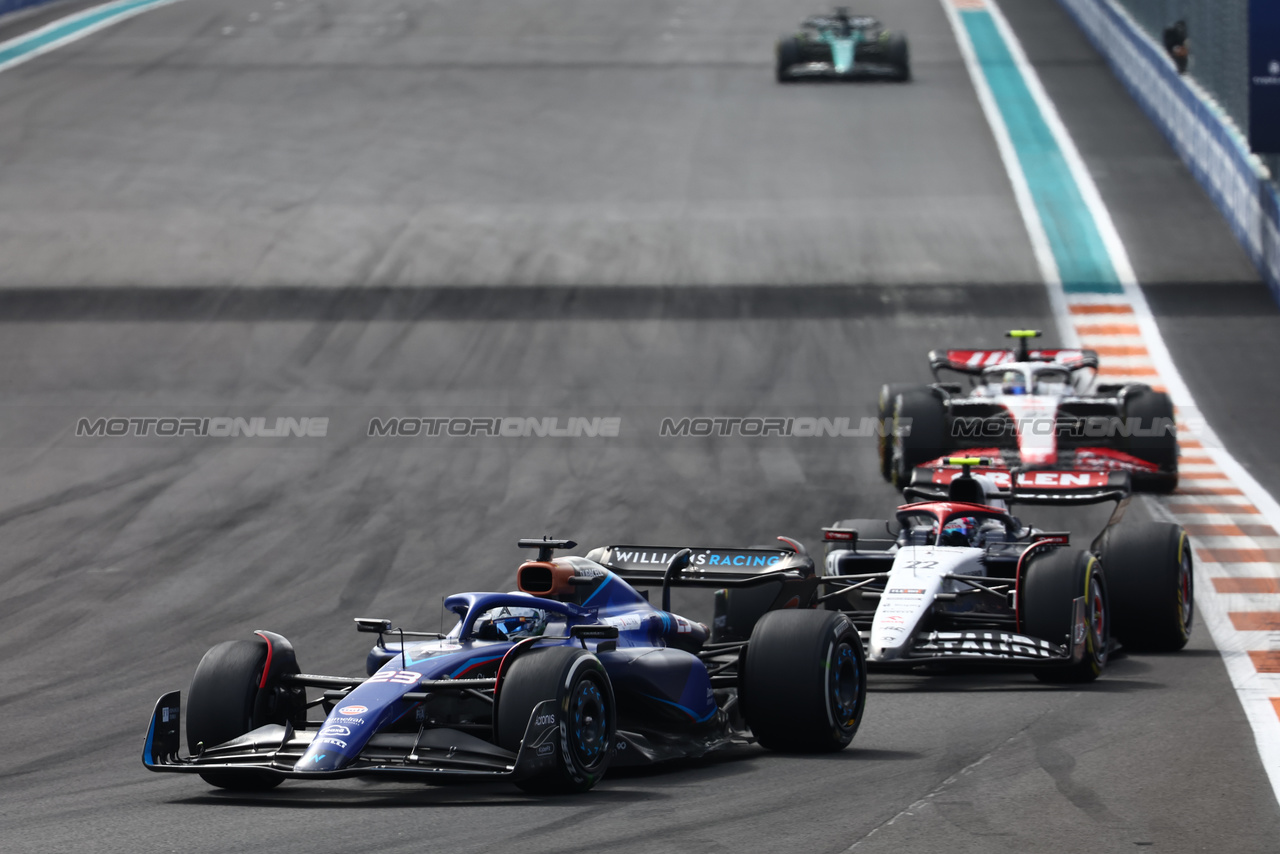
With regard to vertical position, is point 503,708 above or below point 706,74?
above

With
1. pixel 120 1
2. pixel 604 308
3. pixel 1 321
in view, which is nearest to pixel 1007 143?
pixel 604 308

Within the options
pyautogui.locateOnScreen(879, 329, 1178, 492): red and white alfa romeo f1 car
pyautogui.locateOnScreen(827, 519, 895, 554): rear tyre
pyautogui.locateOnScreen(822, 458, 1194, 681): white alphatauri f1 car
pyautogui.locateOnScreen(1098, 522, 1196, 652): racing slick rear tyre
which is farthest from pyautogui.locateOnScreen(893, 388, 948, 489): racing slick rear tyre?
pyautogui.locateOnScreen(1098, 522, 1196, 652): racing slick rear tyre

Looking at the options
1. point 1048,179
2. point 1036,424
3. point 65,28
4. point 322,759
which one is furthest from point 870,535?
point 65,28

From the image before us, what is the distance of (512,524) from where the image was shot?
711 inches

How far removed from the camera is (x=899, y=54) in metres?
39.4

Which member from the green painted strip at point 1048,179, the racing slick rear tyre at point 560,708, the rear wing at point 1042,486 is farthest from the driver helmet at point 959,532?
the green painted strip at point 1048,179

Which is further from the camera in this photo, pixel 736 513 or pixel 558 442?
pixel 558 442

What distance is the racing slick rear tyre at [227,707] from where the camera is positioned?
29.0 feet

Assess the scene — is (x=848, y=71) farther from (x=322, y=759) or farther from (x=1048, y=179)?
(x=322, y=759)

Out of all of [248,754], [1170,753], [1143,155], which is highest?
[248,754]

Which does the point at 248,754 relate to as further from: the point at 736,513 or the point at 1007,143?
the point at 1007,143

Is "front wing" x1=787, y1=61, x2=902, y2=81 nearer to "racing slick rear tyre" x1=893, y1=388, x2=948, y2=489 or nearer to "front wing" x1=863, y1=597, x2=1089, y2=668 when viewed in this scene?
"racing slick rear tyre" x1=893, y1=388, x2=948, y2=489

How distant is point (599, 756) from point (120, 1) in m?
44.9

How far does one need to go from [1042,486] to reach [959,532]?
309 centimetres
